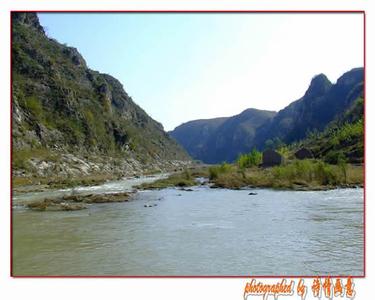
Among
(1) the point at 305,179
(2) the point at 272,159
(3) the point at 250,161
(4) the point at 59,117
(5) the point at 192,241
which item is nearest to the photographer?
(5) the point at 192,241

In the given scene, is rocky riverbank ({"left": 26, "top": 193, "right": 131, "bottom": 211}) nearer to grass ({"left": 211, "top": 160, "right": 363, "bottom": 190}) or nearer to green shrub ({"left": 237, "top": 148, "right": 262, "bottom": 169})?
grass ({"left": 211, "top": 160, "right": 363, "bottom": 190})

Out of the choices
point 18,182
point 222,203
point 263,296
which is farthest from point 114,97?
point 263,296

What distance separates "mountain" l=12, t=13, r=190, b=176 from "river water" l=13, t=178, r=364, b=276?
146 feet

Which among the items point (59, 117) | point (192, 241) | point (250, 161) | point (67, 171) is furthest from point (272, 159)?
point (192, 241)

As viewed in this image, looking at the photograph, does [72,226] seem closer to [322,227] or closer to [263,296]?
[322,227]

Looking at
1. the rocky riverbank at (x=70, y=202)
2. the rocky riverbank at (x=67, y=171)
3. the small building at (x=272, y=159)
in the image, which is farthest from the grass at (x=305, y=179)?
the small building at (x=272, y=159)

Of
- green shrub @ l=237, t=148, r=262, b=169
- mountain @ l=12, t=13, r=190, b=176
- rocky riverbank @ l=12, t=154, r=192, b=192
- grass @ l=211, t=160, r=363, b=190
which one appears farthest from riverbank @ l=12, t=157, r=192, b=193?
green shrub @ l=237, t=148, r=262, b=169

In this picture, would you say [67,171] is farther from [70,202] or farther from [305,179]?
[305,179]

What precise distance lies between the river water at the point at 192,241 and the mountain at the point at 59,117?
4443 cm

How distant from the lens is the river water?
14430 millimetres

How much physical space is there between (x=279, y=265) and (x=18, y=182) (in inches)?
2008

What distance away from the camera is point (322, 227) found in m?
21.9

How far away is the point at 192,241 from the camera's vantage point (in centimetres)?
1858

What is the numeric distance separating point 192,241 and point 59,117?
291ft
